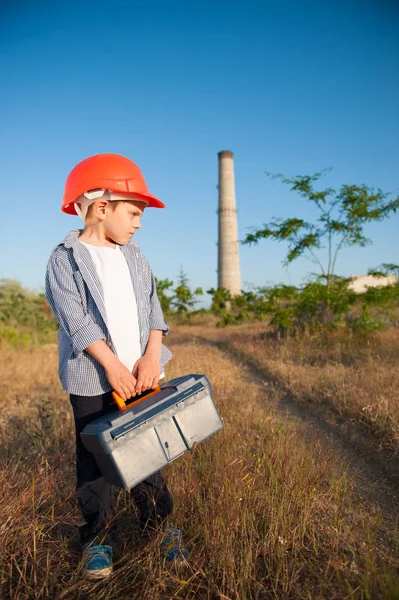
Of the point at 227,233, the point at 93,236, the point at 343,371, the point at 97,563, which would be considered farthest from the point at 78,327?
the point at 227,233

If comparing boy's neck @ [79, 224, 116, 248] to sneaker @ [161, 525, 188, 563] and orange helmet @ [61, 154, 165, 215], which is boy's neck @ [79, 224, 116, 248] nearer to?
orange helmet @ [61, 154, 165, 215]

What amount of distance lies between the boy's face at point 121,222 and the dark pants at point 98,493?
78cm

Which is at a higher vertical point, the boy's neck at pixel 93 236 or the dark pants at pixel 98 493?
the boy's neck at pixel 93 236

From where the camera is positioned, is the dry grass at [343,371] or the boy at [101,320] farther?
the dry grass at [343,371]

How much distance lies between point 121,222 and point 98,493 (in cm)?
128

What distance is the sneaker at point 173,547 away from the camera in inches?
73.6

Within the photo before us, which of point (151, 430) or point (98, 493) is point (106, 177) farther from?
point (98, 493)

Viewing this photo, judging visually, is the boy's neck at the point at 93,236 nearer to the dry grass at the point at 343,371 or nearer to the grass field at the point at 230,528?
the grass field at the point at 230,528

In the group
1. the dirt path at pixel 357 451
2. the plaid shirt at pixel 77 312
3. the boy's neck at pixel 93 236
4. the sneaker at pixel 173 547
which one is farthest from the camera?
the dirt path at pixel 357 451

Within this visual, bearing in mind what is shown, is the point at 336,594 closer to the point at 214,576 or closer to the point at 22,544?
the point at 214,576

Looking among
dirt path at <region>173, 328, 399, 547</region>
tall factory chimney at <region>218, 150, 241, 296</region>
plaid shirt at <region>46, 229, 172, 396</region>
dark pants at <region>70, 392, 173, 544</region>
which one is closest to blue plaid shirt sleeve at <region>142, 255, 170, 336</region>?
plaid shirt at <region>46, 229, 172, 396</region>

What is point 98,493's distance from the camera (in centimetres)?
201

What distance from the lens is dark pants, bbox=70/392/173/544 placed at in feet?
6.59

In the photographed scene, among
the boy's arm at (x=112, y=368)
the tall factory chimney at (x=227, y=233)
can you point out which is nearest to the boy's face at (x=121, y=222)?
the boy's arm at (x=112, y=368)
